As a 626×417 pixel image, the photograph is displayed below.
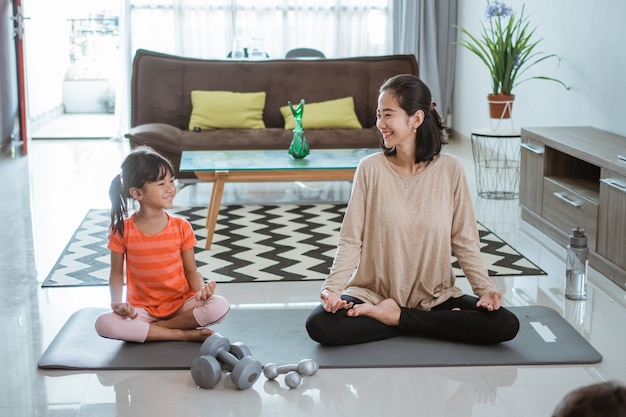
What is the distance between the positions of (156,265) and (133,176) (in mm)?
284

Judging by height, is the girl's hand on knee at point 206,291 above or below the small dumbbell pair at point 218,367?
above

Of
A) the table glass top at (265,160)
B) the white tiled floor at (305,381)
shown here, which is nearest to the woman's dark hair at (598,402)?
the white tiled floor at (305,381)

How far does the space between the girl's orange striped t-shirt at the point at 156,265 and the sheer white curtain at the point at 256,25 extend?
5340 millimetres

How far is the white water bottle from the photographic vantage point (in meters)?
3.19

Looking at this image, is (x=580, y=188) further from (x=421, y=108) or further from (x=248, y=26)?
(x=248, y=26)

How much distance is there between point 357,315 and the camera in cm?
269

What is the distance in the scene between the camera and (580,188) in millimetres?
3912

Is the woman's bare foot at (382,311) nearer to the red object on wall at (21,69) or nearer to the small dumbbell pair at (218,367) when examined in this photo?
the small dumbbell pair at (218,367)

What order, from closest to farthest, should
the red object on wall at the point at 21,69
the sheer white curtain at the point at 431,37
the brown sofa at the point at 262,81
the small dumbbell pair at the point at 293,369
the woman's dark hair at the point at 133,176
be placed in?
1. the small dumbbell pair at the point at 293,369
2. the woman's dark hair at the point at 133,176
3. the brown sofa at the point at 262,81
4. the red object on wall at the point at 21,69
5. the sheer white curtain at the point at 431,37

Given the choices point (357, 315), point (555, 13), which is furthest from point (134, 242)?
point (555, 13)

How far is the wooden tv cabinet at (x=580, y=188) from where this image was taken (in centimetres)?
341

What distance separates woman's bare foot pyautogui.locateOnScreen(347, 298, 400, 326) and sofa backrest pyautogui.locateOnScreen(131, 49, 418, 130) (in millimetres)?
3289

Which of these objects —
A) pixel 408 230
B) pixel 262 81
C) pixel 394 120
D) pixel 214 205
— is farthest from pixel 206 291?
pixel 262 81

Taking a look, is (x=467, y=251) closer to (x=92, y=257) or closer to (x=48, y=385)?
(x=48, y=385)
